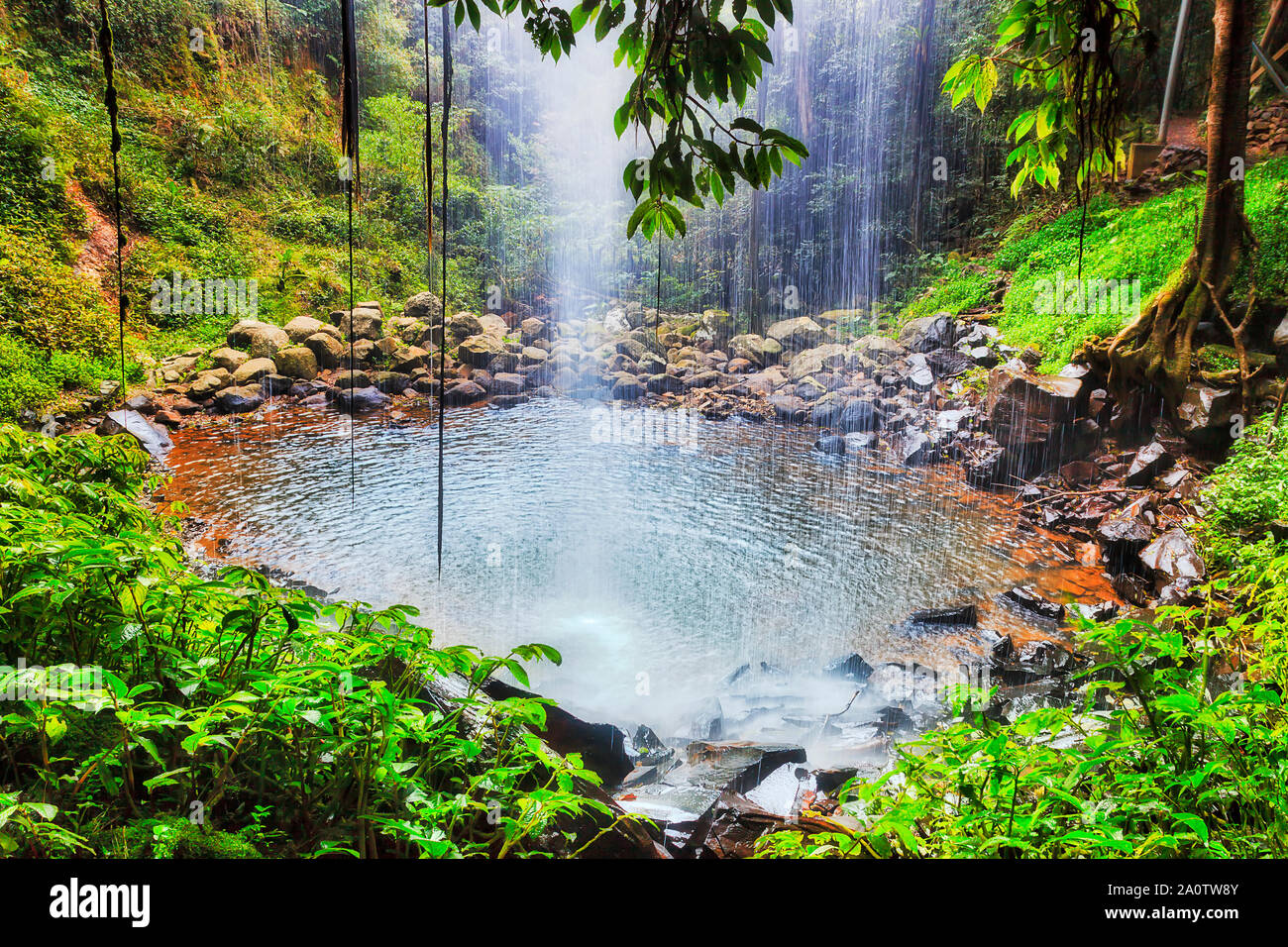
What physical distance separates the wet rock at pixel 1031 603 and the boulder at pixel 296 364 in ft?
26.1

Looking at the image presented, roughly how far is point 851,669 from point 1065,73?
2.70 meters

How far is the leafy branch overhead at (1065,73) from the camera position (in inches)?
46.4

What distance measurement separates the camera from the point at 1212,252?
4539 mm

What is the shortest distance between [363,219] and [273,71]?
8.82 ft

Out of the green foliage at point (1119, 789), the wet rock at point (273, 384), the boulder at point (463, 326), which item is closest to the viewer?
the green foliage at point (1119, 789)

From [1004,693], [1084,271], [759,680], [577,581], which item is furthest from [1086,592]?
[1084,271]

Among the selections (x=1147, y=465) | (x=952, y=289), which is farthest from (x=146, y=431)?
(x=952, y=289)

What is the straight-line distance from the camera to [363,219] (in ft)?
35.0

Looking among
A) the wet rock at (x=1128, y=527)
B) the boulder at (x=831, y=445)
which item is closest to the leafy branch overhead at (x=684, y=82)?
the wet rock at (x=1128, y=527)

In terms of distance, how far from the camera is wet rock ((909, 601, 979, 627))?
372cm

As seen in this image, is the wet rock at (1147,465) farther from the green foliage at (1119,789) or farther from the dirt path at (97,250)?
the dirt path at (97,250)

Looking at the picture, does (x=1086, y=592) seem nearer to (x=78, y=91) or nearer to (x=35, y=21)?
(x=78, y=91)

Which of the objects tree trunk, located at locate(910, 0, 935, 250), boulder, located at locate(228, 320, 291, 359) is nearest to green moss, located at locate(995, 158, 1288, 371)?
tree trunk, located at locate(910, 0, 935, 250)

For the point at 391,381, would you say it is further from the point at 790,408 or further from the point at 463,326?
the point at 790,408
